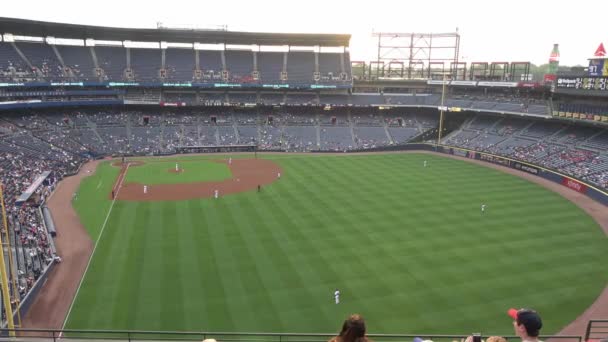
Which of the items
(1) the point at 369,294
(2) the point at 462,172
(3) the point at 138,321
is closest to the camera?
(3) the point at 138,321

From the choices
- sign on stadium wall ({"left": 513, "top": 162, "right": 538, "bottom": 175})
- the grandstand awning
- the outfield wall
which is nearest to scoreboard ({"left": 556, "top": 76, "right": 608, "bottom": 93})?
the outfield wall

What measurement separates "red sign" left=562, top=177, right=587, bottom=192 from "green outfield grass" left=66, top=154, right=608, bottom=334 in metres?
3.76

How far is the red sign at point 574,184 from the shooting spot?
130 feet

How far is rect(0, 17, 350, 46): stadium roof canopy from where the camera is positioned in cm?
5812

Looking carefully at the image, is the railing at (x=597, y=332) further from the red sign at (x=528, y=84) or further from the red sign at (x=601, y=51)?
the red sign at (x=528, y=84)

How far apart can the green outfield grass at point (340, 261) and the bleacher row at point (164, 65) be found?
32.0m

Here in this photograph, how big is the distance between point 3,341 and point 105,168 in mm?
46301

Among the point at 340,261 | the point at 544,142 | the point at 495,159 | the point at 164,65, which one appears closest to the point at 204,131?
the point at 164,65

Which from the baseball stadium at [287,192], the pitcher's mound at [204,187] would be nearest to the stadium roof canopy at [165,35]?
the baseball stadium at [287,192]

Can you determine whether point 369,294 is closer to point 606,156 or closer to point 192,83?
point 606,156

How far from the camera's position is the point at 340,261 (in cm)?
2403

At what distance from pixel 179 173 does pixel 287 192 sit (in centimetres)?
1534

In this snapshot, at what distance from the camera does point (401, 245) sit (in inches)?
1038

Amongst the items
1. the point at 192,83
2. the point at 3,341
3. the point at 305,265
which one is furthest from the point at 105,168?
the point at 3,341
